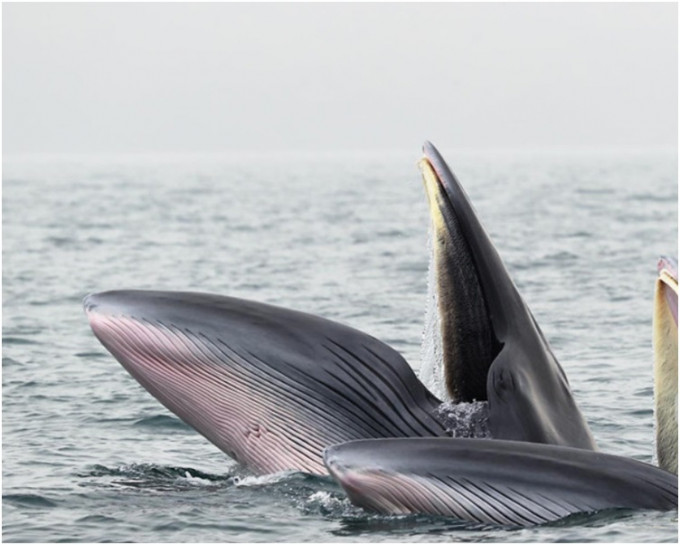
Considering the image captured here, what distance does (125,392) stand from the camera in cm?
1795

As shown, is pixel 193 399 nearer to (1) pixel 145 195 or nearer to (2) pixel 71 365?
(2) pixel 71 365

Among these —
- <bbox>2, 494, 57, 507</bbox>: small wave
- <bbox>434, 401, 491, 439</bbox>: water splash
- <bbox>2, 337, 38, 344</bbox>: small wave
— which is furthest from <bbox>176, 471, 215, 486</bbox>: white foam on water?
<bbox>2, 337, 38, 344</bbox>: small wave

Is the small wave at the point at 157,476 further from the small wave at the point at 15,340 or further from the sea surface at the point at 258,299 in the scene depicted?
the small wave at the point at 15,340

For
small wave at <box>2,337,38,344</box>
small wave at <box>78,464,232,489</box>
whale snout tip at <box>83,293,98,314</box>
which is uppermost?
whale snout tip at <box>83,293,98,314</box>

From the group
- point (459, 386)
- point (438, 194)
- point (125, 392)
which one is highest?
point (438, 194)

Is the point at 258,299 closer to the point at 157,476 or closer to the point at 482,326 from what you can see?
the point at 157,476

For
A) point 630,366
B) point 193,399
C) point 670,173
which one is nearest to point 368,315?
point 630,366

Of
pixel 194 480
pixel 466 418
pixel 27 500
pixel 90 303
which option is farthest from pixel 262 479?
pixel 27 500

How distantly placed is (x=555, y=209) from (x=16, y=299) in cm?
2810

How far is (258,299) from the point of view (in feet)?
88.3

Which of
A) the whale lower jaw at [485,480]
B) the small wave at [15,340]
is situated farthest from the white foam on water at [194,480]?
the small wave at [15,340]

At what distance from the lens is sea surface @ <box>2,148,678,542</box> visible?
1103 centimetres

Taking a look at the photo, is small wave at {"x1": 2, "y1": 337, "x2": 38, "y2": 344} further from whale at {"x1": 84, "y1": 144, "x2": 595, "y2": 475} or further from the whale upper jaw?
the whale upper jaw

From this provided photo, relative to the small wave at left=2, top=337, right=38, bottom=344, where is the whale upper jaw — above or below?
above
